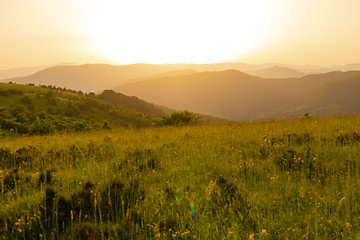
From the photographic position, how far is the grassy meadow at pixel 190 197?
2939 mm

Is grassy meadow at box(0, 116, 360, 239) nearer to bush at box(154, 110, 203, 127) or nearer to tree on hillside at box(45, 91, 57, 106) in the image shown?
bush at box(154, 110, 203, 127)

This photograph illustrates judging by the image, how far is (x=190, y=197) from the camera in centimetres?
376

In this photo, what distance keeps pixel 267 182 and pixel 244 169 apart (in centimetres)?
64

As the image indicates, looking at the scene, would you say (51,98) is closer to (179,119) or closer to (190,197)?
(179,119)

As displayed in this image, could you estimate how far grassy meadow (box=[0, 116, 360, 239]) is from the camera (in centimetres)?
294

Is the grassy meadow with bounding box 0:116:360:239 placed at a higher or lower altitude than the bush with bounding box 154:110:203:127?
higher

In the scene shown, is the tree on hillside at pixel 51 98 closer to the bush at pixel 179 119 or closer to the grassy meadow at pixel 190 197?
the bush at pixel 179 119

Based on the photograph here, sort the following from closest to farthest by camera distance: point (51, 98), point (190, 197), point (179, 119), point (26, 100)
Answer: point (190, 197) < point (179, 119) < point (26, 100) < point (51, 98)

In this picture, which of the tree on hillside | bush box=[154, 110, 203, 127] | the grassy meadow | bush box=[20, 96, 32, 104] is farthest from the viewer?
the tree on hillside

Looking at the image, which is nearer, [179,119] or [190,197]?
[190,197]

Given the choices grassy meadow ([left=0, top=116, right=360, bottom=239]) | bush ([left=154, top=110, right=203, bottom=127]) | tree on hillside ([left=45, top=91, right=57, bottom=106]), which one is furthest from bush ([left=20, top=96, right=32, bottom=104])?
grassy meadow ([left=0, top=116, right=360, bottom=239])

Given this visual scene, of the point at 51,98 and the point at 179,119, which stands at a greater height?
the point at 51,98

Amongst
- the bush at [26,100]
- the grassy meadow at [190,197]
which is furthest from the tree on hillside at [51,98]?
the grassy meadow at [190,197]

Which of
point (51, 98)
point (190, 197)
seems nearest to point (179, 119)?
point (190, 197)
